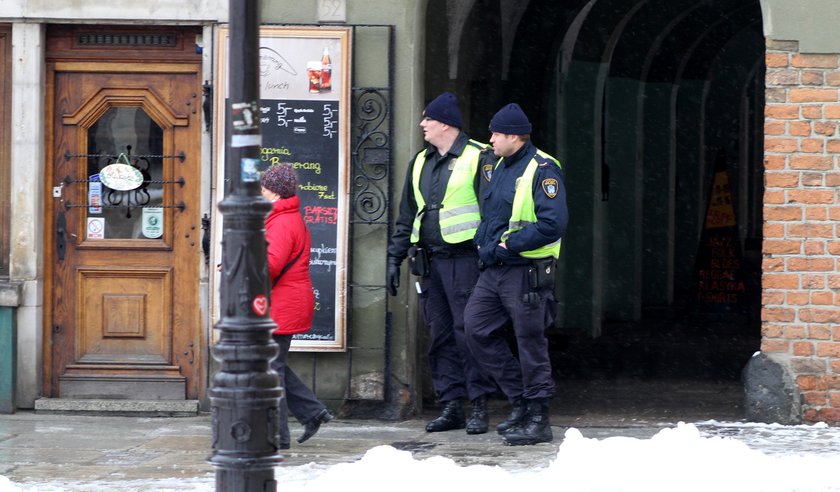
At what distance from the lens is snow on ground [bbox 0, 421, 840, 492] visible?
7.70m

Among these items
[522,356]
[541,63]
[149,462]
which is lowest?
[149,462]

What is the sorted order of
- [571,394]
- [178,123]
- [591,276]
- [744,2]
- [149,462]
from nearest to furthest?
[149,462] < [178,123] < [571,394] < [591,276] < [744,2]

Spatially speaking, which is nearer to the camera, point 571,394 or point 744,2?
point 571,394

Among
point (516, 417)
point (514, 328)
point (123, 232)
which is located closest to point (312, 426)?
point (516, 417)

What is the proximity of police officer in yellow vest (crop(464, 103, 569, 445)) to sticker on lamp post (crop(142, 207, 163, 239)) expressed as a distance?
8.28 feet

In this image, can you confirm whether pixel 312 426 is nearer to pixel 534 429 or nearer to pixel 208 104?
pixel 534 429

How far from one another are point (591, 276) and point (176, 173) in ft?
22.4

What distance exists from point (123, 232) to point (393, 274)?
218 centimetres

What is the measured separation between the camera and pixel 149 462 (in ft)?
29.4

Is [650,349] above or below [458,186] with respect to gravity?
below

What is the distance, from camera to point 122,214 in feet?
36.2

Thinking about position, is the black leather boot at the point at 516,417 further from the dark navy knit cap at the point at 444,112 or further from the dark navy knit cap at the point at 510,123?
the dark navy knit cap at the point at 444,112

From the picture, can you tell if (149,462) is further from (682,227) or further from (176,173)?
(682,227)

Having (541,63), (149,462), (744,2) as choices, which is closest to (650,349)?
(541,63)
